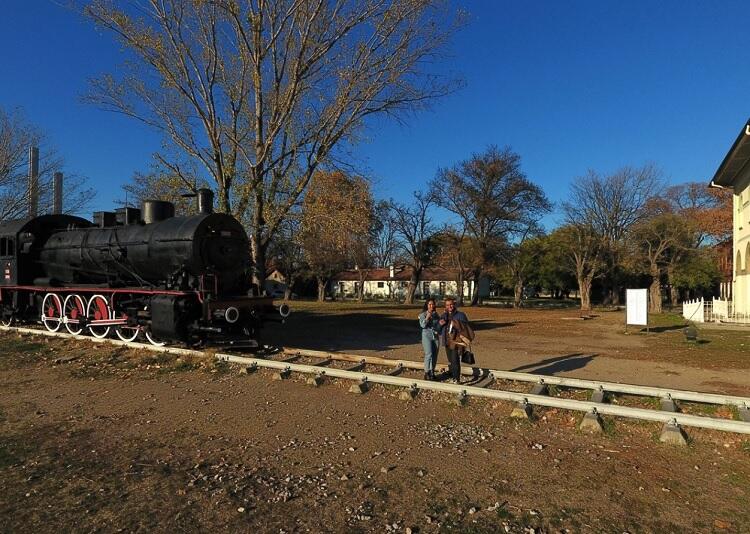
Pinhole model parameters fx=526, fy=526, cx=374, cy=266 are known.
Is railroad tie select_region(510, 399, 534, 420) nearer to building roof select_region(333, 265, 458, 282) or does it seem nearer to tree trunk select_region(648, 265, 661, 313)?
tree trunk select_region(648, 265, 661, 313)

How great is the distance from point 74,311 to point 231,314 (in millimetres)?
5820

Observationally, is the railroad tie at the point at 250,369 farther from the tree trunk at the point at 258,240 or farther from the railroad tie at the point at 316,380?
the tree trunk at the point at 258,240

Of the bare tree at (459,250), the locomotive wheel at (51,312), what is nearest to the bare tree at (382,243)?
the bare tree at (459,250)

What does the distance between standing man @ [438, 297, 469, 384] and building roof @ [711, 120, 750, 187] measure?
53.0ft

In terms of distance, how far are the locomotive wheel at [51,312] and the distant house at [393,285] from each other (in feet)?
194

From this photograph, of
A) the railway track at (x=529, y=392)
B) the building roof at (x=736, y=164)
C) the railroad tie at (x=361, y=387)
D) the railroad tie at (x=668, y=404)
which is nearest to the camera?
the railway track at (x=529, y=392)

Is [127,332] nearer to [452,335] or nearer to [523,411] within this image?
[452,335]

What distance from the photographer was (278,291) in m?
76.6

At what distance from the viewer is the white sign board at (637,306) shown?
57.8ft

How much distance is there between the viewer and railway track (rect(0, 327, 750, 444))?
5836 mm

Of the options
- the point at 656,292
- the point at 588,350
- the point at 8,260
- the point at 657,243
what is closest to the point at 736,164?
the point at 588,350

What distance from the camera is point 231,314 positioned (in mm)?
10930

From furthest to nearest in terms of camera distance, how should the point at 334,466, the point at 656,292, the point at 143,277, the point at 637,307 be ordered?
the point at 656,292 → the point at 637,307 → the point at 143,277 → the point at 334,466

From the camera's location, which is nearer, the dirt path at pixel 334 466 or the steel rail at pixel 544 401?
the dirt path at pixel 334 466
